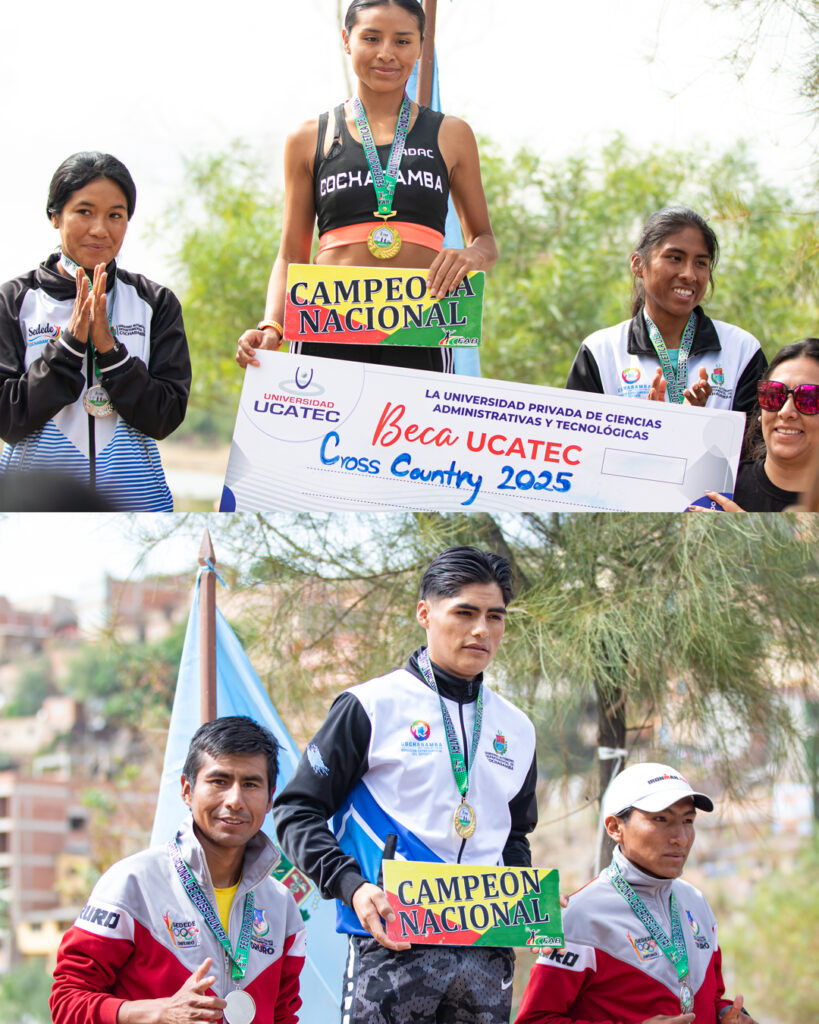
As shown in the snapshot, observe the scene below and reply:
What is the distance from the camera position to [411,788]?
9.32 feet

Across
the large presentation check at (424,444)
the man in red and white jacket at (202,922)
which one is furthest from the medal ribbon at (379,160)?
the man in red and white jacket at (202,922)

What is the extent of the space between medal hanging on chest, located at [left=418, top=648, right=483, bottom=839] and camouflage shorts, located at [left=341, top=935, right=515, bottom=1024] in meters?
0.27

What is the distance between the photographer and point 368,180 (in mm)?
3736

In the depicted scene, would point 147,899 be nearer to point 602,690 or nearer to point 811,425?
point 811,425

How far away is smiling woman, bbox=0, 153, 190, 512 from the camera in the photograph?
3541mm

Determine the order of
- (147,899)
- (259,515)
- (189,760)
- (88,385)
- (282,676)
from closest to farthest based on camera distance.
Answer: (147,899), (189,760), (88,385), (259,515), (282,676)

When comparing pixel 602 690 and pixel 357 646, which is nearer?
pixel 602 690

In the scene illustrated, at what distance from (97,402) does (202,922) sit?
1.62 metres

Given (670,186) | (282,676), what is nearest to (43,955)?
(282,676)

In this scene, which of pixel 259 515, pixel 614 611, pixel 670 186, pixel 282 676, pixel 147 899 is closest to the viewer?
pixel 147 899

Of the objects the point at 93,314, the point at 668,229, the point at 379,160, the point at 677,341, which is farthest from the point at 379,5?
the point at 677,341

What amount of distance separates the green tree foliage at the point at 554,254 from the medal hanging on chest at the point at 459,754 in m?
8.39

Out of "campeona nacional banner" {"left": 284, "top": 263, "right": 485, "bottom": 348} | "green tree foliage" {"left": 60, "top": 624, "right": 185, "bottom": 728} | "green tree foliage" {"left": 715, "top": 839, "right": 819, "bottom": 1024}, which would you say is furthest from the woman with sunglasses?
"green tree foliage" {"left": 715, "top": 839, "right": 819, "bottom": 1024}

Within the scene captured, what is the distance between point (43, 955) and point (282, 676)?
32.2ft
